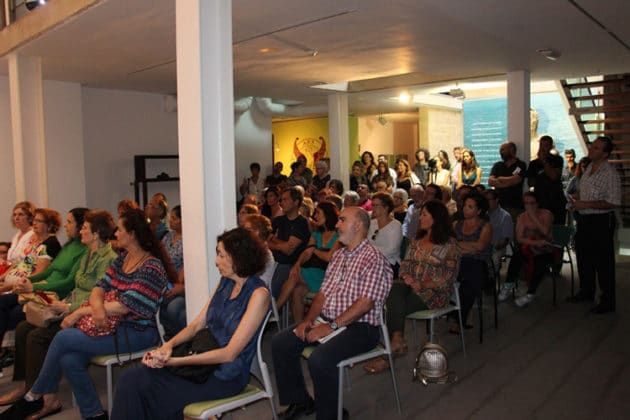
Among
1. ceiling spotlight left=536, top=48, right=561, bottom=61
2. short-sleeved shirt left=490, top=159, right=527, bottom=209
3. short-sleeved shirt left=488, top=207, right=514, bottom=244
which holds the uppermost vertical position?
ceiling spotlight left=536, top=48, right=561, bottom=61

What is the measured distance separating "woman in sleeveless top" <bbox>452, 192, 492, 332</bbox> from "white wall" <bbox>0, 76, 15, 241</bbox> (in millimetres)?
6119

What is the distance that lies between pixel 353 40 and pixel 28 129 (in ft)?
12.4

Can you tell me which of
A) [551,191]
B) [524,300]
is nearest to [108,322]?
[524,300]

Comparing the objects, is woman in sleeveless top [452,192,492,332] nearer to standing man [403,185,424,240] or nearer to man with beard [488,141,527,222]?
standing man [403,185,424,240]

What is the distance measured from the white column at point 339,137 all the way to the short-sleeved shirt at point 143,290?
7.28 meters

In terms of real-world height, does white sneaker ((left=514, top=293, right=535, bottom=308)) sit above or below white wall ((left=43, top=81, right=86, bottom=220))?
below

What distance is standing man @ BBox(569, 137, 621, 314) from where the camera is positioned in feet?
17.0

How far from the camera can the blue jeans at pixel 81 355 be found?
3.18m

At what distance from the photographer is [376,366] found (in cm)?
399

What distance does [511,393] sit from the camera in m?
3.56

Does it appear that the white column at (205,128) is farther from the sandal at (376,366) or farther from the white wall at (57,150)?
the white wall at (57,150)

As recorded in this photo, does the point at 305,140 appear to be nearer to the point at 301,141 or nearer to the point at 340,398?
the point at 301,141

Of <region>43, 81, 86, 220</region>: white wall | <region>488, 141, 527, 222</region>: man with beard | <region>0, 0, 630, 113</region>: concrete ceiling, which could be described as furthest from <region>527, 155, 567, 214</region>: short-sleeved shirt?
<region>43, 81, 86, 220</region>: white wall

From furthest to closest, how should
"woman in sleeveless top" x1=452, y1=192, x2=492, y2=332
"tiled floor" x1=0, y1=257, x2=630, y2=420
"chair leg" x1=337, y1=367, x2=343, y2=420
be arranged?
"woman in sleeveless top" x1=452, y1=192, x2=492, y2=332
"tiled floor" x1=0, y1=257, x2=630, y2=420
"chair leg" x1=337, y1=367, x2=343, y2=420
